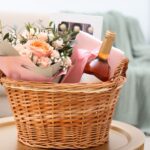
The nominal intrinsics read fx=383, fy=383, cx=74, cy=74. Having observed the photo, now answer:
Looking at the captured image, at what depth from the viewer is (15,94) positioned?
863mm

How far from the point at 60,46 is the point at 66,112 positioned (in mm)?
160

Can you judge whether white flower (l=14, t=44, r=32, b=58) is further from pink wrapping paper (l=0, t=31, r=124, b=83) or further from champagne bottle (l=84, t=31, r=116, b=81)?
champagne bottle (l=84, t=31, r=116, b=81)

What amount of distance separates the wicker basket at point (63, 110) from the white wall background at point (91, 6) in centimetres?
230

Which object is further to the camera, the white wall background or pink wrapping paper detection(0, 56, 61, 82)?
the white wall background

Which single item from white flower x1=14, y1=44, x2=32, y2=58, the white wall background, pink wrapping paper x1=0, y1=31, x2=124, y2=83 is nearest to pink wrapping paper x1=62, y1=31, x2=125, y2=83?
pink wrapping paper x1=0, y1=31, x2=124, y2=83

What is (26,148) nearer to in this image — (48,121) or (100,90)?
(48,121)

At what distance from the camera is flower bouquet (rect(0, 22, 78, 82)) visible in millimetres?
839

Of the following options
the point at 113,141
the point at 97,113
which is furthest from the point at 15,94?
the point at 113,141

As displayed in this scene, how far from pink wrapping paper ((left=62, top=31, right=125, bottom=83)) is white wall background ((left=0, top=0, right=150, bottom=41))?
218cm

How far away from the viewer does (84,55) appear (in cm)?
92

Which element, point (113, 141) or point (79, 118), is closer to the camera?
point (79, 118)

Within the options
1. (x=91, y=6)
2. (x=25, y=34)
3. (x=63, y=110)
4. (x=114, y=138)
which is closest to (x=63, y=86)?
(x=63, y=110)

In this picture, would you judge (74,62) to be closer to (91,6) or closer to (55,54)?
(55,54)

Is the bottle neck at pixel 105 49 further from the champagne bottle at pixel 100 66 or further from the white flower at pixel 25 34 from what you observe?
the white flower at pixel 25 34
